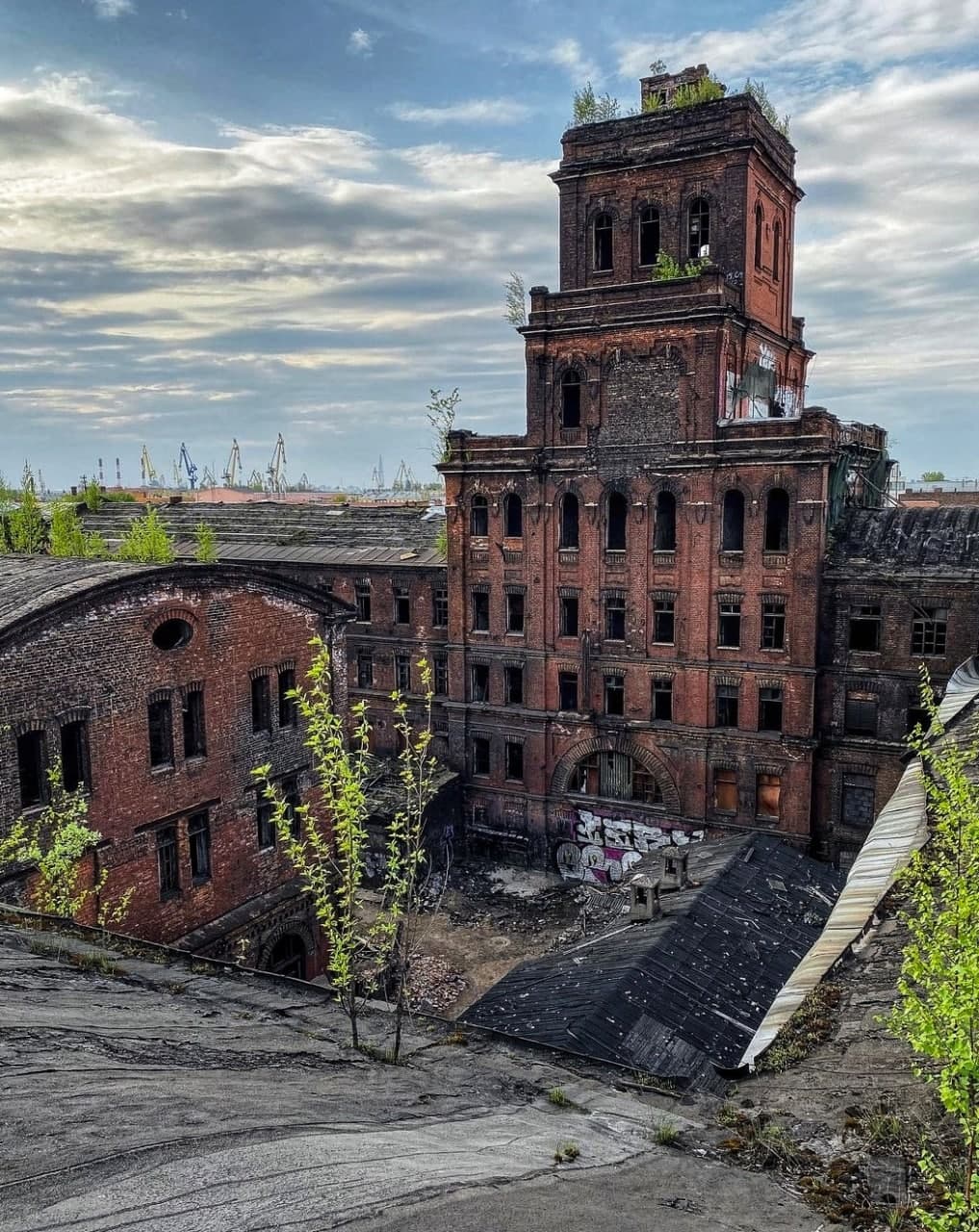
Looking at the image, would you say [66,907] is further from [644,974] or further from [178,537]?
[178,537]

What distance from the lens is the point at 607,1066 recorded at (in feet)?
30.9

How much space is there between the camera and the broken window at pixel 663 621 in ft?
108

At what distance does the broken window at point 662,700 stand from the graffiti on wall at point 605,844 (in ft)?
13.8

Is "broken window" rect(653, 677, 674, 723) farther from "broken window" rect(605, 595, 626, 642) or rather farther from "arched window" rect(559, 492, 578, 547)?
"arched window" rect(559, 492, 578, 547)

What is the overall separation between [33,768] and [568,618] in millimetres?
22089

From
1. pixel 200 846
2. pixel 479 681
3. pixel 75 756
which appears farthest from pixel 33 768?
pixel 479 681

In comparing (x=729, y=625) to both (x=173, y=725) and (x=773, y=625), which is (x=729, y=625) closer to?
(x=773, y=625)

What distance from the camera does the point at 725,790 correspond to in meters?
32.9

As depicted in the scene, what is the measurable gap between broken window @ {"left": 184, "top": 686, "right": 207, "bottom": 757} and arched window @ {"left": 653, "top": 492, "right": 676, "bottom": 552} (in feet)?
61.9

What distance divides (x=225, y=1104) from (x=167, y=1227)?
186 cm

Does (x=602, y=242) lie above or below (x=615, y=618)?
above

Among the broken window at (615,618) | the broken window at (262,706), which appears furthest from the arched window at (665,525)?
the broken window at (262,706)

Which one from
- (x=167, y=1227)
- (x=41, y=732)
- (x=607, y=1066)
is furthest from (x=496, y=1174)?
(x=41, y=732)

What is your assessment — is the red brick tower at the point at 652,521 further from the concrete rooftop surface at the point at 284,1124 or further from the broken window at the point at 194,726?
the concrete rooftop surface at the point at 284,1124
